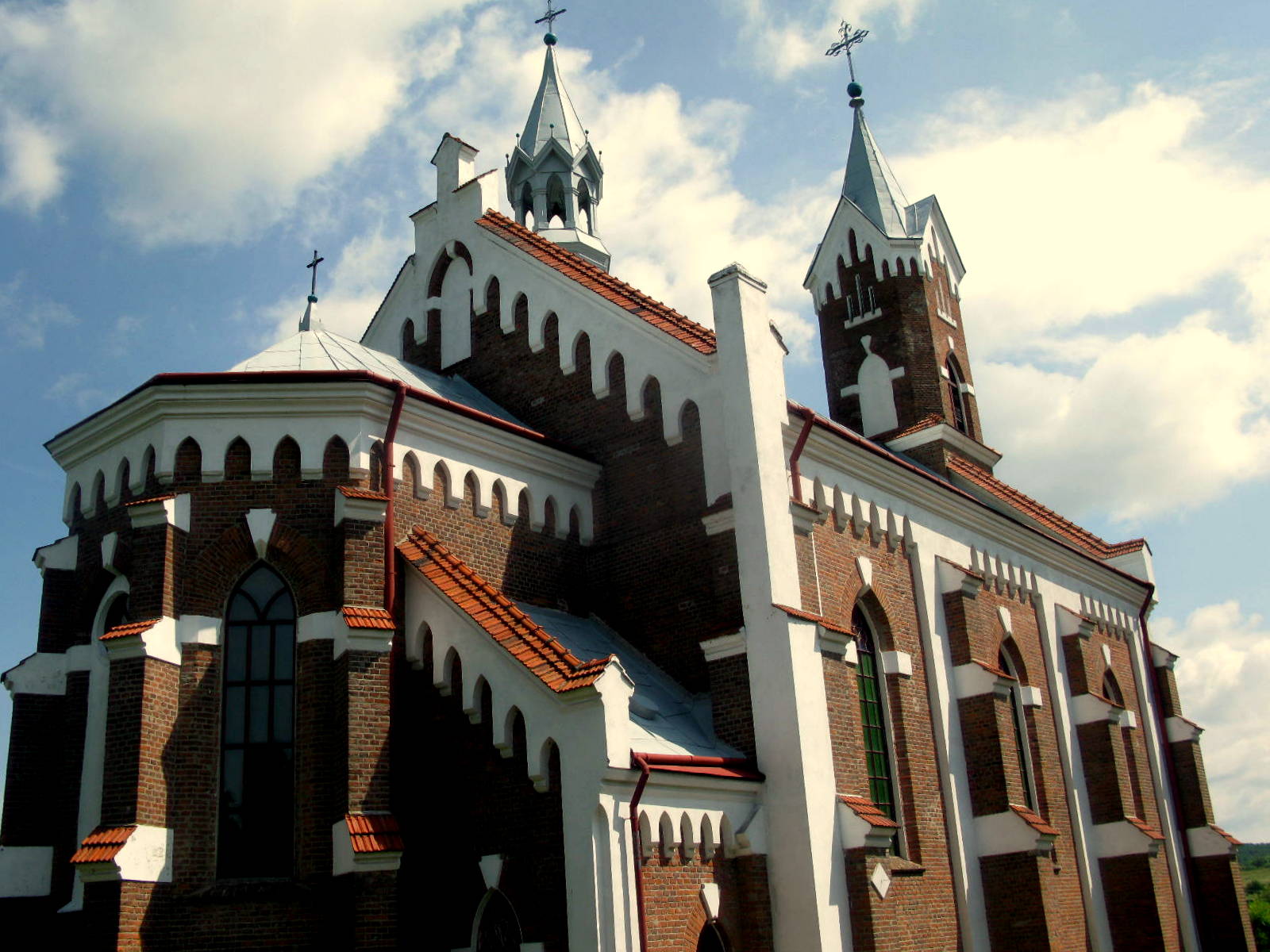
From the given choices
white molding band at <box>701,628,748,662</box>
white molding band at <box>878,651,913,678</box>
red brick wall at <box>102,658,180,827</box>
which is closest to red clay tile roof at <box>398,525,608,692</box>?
white molding band at <box>701,628,748,662</box>

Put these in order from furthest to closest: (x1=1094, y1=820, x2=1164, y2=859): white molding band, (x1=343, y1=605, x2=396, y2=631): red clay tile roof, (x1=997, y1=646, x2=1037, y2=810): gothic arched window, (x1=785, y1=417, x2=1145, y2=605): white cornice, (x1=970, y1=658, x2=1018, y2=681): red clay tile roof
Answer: (x1=1094, y1=820, x2=1164, y2=859): white molding band → (x1=997, y1=646, x2=1037, y2=810): gothic arched window → (x1=970, y1=658, x2=1018, y2=681): red clay tile roof → (x1=785, y1=417, x2=1145, y2=605): white cornice → (x1=343, y1=605, x2=396, y2=631): red clay tile roof

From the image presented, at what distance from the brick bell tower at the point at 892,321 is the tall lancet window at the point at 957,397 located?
27 millimetres

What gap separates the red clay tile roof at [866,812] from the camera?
14281 millimetres

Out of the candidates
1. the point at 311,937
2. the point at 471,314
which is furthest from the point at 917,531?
the point at 311,937

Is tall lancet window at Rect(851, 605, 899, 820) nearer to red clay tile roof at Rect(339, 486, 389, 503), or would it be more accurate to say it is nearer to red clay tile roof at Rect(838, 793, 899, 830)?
red clay tile roof at Rect(838, 793, 899, 830)

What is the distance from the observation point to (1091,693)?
77.8 feet

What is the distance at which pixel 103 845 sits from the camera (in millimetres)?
12398

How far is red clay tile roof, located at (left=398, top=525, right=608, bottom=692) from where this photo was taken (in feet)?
40.9

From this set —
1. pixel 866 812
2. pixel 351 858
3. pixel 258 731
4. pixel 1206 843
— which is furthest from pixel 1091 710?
pixel 258 731

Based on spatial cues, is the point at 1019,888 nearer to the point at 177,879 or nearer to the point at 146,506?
the point at 177,879

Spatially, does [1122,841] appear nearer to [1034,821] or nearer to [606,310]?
[1034,821]

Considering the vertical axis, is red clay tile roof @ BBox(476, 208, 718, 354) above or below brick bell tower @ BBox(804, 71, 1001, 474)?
below

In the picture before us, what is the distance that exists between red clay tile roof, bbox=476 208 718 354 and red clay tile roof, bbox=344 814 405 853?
7078mm

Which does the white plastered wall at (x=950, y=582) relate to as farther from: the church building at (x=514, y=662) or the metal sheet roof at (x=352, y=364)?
the metal sheet roof at (x=352, y=364)
